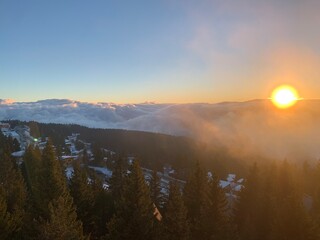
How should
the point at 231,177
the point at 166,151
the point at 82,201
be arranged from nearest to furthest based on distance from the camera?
1. the point at 82,201
2. the point at 231,177
3. the point at 166,151

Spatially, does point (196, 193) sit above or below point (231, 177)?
above

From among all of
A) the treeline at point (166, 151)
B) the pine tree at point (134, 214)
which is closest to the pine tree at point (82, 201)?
the pine tree at point (134, 214)

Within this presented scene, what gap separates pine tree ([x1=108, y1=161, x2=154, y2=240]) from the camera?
79.6ft

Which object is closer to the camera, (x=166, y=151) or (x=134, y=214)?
(x=134, y=214)

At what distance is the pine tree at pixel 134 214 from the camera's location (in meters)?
24.2

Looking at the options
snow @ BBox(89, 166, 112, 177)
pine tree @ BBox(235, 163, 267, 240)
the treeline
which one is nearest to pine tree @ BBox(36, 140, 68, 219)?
pine tree @ BBox(235, 163, 267, 240)

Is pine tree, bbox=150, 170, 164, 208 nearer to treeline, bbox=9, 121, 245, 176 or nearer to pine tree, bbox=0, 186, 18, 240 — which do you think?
pine tree, bbox=0, 186, 18, 240

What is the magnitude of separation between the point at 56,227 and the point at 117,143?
485 feet

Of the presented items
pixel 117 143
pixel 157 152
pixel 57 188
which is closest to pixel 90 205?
pixel 57 188

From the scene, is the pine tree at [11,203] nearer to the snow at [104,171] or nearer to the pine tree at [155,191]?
the pine tree at [155,191]

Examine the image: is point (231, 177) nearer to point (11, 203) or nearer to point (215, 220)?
point (215, 220)

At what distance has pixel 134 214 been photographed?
24.5m

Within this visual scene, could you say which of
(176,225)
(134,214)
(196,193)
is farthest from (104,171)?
(176,225)

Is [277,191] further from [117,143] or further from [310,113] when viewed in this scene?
[310,113]
